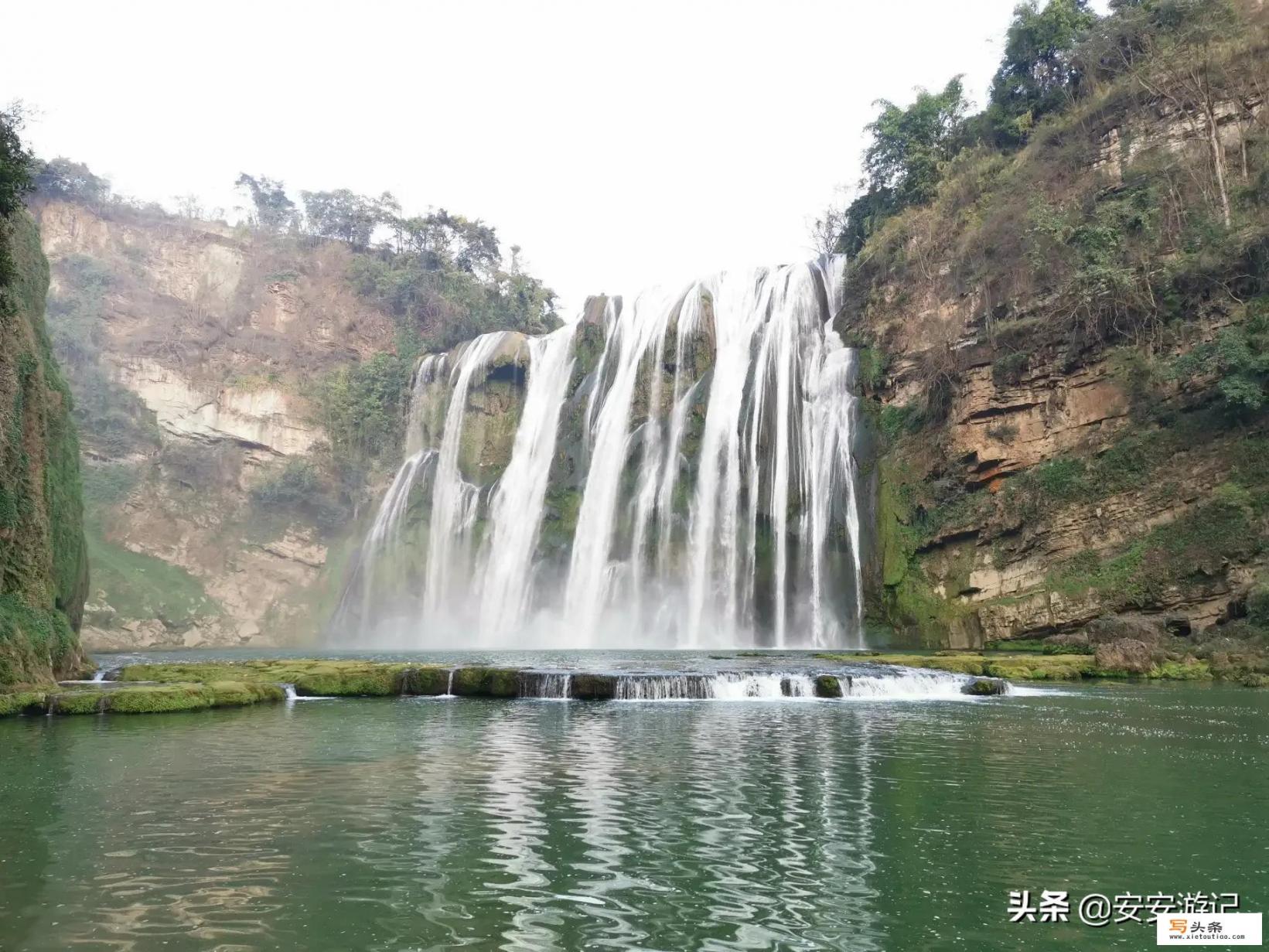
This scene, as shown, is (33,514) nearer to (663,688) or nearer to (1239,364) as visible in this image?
(663,688)

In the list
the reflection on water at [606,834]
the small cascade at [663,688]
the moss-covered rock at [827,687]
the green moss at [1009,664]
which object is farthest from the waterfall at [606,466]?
the reflection on water at [606,834]

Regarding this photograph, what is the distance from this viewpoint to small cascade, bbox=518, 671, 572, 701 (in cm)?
1773

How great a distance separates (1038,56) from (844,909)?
1607 inches

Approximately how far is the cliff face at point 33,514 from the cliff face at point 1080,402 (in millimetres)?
23869

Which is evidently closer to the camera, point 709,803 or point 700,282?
point 709,803

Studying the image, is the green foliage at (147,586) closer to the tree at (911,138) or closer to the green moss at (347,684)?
the green moss at (347,684)

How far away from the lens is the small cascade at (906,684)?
17938 millimetres

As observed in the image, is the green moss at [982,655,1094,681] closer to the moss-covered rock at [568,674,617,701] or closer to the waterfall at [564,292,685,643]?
the moss-covered rock at [568,674,617,701]

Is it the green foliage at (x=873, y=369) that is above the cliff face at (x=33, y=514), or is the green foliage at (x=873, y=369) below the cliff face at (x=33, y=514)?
above

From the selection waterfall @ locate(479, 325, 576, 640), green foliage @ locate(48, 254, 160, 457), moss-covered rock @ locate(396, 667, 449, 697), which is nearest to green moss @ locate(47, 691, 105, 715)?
moss-covered rock @ locate(396, 667, 449, 697)

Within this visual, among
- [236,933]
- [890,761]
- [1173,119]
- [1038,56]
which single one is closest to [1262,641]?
[890,761]

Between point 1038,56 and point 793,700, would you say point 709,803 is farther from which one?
point 1038,56

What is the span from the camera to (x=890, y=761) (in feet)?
33.1

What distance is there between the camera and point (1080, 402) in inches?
1137
